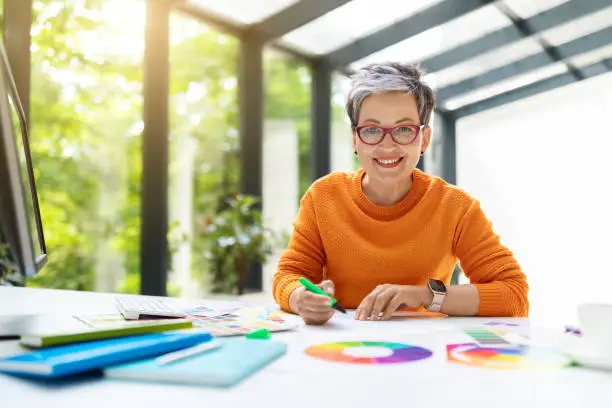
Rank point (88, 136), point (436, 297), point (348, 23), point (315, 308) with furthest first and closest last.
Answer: point (348, 23)
point (88, 136)
point (436, 297)
point (315, 308)

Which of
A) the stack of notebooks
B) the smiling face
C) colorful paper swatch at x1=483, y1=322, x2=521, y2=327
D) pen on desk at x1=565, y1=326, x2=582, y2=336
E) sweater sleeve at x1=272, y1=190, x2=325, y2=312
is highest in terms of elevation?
the smiling face

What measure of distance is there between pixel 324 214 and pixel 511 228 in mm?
5408

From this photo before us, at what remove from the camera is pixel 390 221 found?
157cm

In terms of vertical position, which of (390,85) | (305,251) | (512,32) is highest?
(512,32)

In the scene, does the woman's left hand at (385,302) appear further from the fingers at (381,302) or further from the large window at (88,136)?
the large window at (88,136)

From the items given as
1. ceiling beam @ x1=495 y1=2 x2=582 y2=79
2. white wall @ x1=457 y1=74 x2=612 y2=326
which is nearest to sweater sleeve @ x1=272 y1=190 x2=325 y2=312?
ceiling beam @ x1=495 y1=2 x2=582 y2=79

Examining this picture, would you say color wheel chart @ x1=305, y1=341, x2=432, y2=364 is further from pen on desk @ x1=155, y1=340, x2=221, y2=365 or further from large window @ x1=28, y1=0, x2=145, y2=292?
large window @ x1=28, y1=0, x2=145, y2=292

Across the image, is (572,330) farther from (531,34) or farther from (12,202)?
(531,34)

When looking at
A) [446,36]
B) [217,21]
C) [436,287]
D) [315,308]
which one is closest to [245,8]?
[217,21]

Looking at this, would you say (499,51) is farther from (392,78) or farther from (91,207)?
(392,78)

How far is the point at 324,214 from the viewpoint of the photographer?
161 centimetres

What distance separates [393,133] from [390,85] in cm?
12

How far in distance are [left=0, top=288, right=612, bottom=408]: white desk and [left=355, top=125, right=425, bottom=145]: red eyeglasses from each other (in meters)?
0.77

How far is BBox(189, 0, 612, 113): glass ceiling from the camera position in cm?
441
